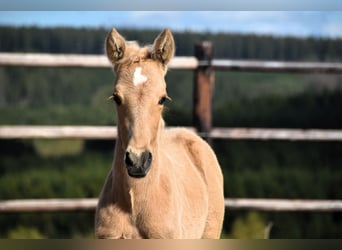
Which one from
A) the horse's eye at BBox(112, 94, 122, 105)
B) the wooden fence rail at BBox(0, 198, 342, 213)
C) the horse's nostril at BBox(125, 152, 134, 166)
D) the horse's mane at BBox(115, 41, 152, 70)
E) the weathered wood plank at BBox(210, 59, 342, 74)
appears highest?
the horse's mane at BBox(115, 41, 152, 70)

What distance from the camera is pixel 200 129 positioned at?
189 inches

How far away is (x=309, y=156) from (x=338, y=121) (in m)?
0.44

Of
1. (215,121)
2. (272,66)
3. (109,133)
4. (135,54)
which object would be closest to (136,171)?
(135,54)

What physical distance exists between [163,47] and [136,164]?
58 centimetres

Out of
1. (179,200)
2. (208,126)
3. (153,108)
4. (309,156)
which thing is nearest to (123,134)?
(153,108)

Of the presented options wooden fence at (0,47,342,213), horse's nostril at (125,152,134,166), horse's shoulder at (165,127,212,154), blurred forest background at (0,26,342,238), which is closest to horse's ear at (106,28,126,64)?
horse's nostril at (125,152,134,166)

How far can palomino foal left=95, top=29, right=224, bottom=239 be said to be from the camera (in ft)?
8.95

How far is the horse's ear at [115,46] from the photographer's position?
2941 millimetres

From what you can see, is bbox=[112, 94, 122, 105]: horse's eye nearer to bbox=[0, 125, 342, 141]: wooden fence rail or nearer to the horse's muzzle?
the horse's muzzle

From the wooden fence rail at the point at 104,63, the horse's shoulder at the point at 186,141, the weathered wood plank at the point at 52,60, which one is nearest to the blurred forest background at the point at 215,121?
the wooden fence rail at the point at 104,63

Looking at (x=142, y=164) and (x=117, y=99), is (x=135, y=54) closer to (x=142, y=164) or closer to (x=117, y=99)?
(x=117, y=99)

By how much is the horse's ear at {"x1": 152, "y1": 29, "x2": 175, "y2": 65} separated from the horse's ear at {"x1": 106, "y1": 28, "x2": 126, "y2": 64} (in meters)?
0.14

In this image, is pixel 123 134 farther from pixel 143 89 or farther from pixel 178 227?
pixel 178 227

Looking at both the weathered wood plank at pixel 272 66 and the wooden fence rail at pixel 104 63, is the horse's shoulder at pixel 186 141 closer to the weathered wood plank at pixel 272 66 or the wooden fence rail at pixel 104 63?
the wooden fence rail at pixel 104 63
